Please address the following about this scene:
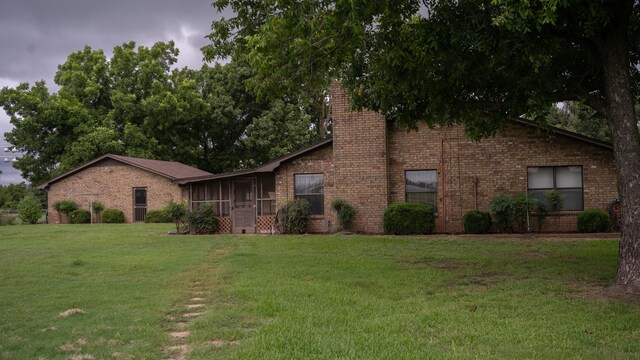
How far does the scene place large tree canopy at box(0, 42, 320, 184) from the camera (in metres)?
42.3

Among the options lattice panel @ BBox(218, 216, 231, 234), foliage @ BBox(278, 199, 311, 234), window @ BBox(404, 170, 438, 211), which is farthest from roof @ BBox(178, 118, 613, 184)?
window @ BBox(404, 170, 438, 211)

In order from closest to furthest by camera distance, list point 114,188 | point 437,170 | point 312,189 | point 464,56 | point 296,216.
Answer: point 464,56 → point 437,170 → point 296,216 → point 312,189 → point 114,188

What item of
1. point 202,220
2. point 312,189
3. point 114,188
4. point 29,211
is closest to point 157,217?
point 114,188

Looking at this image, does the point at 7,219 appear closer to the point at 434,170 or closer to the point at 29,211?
the point at 29,211

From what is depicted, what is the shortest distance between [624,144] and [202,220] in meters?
18.3

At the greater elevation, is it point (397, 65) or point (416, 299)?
point (397, 65)

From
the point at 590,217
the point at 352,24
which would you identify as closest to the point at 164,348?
the point at 352,24

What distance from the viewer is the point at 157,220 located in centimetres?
3497

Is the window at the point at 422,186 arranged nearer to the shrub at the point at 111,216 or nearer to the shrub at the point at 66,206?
the shrub at the point at 111,216

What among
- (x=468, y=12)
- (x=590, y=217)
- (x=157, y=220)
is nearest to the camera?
(x=468, y=12)

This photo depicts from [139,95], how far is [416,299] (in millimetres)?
40923

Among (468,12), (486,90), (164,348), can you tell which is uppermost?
(468,12)

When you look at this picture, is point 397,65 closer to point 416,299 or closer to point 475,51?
point 475,51

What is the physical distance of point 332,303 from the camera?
347 inches
